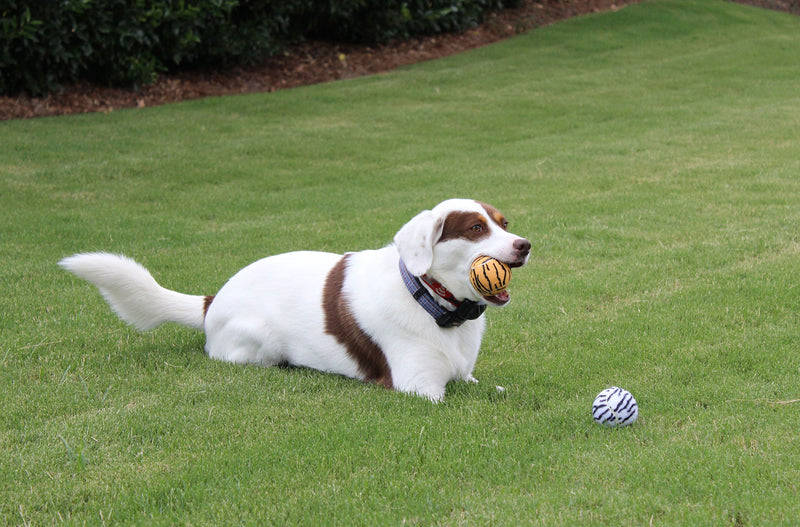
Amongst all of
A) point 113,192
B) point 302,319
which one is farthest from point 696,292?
point 113,192

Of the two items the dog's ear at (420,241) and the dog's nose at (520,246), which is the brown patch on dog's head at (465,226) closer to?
the dog's ear at (420,241)

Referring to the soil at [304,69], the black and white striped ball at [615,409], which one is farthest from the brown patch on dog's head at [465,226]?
the soil at [304,69]

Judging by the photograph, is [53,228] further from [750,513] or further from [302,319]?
[750,513]

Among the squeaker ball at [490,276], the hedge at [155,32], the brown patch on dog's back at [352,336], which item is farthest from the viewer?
the hedge at [155,32]

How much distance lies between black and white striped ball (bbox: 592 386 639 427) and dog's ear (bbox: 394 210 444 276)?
3.86 ft

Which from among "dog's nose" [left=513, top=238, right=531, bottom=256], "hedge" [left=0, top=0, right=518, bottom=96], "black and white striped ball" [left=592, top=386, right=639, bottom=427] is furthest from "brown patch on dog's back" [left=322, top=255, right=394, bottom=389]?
"hedge" [left=0, top=0, right=518, bottom=96]

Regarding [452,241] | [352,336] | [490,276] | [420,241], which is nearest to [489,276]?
[490,276]

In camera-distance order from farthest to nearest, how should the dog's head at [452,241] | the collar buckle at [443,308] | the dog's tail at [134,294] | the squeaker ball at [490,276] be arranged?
the dog's tail at [134,294], the collar buckle at [443,308], the dog's head at [452,241], the squeaker ball at [490,276]

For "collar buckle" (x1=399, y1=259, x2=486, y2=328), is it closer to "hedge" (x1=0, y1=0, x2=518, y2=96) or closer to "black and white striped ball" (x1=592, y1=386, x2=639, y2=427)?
"black and white striped ball" (x1=592, y1=386, x2=639, y2=427)

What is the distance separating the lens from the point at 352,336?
5055 mm

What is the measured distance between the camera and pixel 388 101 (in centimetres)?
1595

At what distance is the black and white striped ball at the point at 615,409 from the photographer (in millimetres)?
4195

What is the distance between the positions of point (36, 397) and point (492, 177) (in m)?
7.39

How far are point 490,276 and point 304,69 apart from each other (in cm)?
1437
